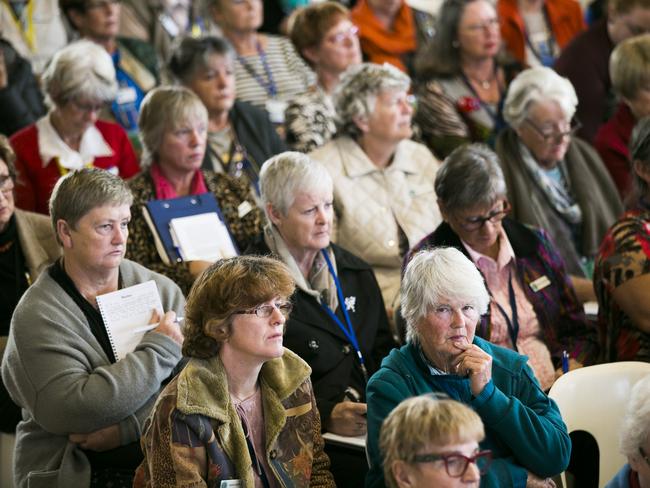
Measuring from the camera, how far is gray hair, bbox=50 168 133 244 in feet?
10.2

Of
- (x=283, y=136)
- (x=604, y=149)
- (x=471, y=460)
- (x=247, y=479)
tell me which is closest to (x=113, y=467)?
(x=247, y=479)

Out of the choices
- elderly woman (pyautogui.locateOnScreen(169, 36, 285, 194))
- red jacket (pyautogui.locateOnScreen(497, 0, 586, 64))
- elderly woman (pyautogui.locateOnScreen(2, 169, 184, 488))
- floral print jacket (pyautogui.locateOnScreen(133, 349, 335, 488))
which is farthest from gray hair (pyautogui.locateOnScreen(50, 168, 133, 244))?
red jacket (pyautogui.locateOnScreen(497, 0, 586, 64))

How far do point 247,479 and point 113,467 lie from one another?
0.64 m

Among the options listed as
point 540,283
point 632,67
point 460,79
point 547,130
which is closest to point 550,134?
point 547,130

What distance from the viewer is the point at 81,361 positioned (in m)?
3.01

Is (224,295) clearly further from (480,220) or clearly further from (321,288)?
(480,220)

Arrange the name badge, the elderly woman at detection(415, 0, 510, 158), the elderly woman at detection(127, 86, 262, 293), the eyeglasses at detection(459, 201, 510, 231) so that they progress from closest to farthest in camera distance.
A: the eyeglasses at detection(459, 201, 510, 231)
the name badge
the elderly woman at detection(127, 86, 262, 293)
the elderly woman at detection(415, 0, 510, 158)

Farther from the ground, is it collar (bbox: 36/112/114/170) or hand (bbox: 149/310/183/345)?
collar (bbox: 36/112/114/170)

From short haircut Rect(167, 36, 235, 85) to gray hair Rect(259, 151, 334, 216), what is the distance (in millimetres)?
1338

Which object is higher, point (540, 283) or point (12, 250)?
point (12, 250)

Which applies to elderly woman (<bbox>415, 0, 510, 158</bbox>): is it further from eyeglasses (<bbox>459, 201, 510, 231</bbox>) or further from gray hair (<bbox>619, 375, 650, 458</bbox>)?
gray hair (<bbox>619, 375, 650, 458</bbox>)

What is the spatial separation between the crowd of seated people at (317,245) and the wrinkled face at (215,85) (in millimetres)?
11

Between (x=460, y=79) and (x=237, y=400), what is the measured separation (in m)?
3.10

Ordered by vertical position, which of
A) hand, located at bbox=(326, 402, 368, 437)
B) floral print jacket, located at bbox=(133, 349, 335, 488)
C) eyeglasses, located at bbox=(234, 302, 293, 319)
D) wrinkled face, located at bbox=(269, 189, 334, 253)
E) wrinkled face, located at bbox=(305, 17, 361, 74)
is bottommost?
hand, located at bbox=(326, 402, 368, 437)
